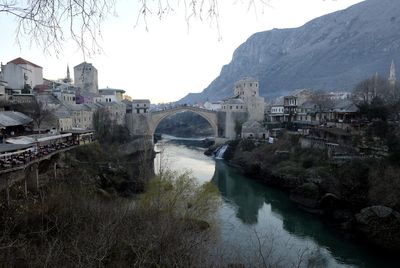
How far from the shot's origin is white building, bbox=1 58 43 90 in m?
28.6

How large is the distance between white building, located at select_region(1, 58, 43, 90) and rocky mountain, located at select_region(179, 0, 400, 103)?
56188mm

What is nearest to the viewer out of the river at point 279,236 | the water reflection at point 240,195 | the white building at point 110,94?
the river at point 279,236

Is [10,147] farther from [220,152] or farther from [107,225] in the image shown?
[220,152]

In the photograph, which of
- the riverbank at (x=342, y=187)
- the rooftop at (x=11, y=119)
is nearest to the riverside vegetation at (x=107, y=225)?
the rooftop at (x=11, y=119)

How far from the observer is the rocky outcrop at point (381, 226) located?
12.5m

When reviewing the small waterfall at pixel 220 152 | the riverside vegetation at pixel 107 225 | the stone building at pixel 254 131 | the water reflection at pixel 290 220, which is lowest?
the water reflection at pixel 290 220

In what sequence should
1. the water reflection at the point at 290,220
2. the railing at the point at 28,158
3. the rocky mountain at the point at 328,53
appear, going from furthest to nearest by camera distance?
the rocky mountain at the point at 328,53, the water reflection at the point at 290,220, the railing at the point at 28,158

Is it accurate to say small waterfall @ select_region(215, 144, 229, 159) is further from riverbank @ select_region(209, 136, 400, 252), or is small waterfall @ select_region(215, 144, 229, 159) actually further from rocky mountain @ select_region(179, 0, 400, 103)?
rocky mountain @ select_region(179, 0, 400, 103)

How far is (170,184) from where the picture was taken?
40.8ft

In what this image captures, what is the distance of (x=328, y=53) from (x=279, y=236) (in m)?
83.6

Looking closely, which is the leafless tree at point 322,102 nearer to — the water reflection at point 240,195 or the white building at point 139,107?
the water reflection at point 240,195

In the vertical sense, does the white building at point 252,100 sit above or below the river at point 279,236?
above

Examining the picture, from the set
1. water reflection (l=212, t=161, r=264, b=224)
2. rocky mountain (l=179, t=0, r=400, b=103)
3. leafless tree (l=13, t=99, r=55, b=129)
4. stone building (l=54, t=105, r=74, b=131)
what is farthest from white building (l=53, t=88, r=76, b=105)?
rocky mountain (l=179, t=0, r=400, b=103)

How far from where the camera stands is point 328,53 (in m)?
88.1
